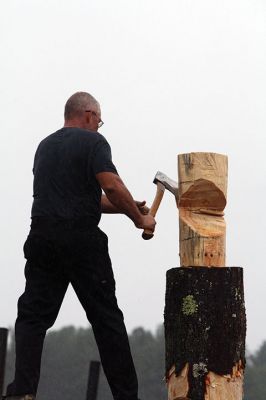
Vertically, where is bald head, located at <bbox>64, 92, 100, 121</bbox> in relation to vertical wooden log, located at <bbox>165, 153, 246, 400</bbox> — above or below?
above

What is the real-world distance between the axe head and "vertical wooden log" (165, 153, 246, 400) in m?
0.38

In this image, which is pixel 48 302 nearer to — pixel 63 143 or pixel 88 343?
pixel 63 143

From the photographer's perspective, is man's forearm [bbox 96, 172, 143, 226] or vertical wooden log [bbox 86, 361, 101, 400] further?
vertical wooden log [bbox 86, 361, 101, 400]

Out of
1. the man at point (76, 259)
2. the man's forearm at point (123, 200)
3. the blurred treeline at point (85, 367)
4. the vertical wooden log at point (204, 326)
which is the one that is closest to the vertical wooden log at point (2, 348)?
the man at point (76, 259)

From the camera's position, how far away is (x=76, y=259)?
17.7ft

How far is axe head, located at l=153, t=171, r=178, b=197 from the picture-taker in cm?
599

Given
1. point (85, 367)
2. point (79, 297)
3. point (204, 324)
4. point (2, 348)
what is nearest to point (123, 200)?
point (79, 297)

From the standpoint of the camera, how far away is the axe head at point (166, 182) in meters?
5.99

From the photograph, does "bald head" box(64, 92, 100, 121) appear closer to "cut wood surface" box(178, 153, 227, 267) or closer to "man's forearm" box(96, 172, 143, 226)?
"man's forearm" box(96, 172, 143, 226)

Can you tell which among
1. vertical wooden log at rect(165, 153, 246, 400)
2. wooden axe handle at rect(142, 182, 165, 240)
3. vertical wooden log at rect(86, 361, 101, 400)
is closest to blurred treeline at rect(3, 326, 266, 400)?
vertical wooden log at rect(86, 361, 101, 400)

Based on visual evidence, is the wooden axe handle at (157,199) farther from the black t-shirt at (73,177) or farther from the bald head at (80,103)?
the bald head at (80,103)

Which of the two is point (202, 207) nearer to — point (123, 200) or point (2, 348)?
point (123, 200)

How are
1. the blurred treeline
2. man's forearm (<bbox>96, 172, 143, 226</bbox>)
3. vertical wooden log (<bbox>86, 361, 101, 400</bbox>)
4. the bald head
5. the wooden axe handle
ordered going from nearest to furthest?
man's forearm (<bbox>96, 172, 143, 226</bbox>), the bald head, the wooden axe handle, vertical wooden log (<bbox>86, 361, 101, 400</bbox>), the blurred treeline

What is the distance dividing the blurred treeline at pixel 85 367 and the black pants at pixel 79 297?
233ft
